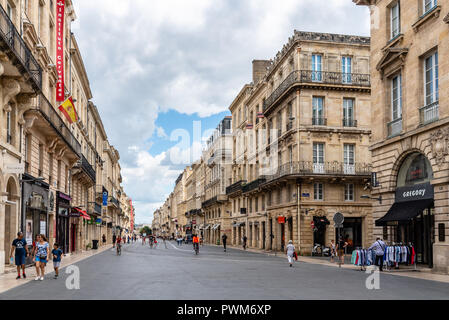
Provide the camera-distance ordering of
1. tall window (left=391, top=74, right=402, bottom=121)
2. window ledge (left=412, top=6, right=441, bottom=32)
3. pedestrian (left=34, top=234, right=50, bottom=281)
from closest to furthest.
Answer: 1. pedestrian (left=34, top=234, right=50, bottom=281)
2. window ledge (left=412, top=6, right=441, bottom=32)
3. tall window (left=391, top=74, right=402, bottom=121)

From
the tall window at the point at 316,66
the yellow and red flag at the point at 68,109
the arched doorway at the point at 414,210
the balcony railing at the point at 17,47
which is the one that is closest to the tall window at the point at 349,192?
the tall window at the point at 316,66

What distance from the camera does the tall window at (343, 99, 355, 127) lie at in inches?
1606

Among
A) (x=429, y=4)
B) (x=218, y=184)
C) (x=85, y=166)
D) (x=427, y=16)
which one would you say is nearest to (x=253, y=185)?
(x=85, y=166)

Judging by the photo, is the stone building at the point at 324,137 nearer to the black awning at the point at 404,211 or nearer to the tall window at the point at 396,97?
the tall window at the point at 396,97

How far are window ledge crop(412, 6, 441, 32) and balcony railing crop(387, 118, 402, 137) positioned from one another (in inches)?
164

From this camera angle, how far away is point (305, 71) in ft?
131

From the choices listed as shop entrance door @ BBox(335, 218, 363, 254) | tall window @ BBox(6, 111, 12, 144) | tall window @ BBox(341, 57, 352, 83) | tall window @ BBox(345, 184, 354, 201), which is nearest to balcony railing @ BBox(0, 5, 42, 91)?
tall window @ BBox(6, 111, 12, 144)

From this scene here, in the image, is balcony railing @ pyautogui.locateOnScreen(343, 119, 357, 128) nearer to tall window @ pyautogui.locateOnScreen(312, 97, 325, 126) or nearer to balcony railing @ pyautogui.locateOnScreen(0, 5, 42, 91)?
tall window @ pyautogui.locateOnScreen(312, 97, 325, 126)

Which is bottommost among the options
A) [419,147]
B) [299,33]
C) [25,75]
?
[419,147]
